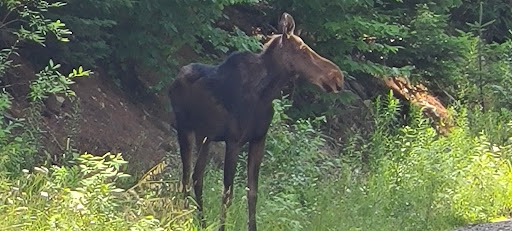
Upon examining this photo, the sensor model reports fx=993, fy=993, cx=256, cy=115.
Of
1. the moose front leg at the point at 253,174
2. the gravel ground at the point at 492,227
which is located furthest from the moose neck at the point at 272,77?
the gravel ground at the point at 492,227

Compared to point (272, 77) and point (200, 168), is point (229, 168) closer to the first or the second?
point (200, 168)

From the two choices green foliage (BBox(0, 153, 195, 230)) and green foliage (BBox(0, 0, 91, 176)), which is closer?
green foliage (BBox(0, 153, 195, 230))

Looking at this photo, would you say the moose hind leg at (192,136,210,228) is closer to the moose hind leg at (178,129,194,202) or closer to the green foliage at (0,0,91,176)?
the moose hind leg at (178,129,194,202)

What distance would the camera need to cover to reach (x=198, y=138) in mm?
8250

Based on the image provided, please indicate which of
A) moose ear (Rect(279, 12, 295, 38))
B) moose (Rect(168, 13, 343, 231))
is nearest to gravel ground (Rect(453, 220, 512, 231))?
moose (Rect(168, 13, 343, 231))

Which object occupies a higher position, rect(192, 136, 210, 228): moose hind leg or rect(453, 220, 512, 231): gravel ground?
rect(192, 136, 210, 228): moose hind leg

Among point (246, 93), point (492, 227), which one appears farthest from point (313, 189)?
point (246, 93)

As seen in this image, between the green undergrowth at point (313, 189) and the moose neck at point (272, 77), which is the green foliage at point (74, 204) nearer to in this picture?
the green undergrowth at point (313, 189)

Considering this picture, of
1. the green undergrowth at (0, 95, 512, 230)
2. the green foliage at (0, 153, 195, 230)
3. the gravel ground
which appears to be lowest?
the gravel ground

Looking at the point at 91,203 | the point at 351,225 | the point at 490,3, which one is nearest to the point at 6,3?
the point at 91,203

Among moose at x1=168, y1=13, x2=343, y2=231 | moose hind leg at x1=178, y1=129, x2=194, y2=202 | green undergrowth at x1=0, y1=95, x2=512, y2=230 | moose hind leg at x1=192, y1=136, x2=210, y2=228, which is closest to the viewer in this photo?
green undergrowth at x1=0, y1=95, x2=512, y2=230

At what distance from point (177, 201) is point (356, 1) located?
407 cm

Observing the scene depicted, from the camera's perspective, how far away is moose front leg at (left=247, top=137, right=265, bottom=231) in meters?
7.89

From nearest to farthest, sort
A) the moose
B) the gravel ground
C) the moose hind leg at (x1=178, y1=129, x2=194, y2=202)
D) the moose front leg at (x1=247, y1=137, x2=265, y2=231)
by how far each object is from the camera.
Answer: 1. the moose
2. the moose front leg at (x1=247, y1=137, x2=265, y2=231)
3. the moose hind leg at (x1=178, y1=129, x2=194, y2=202)
4. the gravel ground
